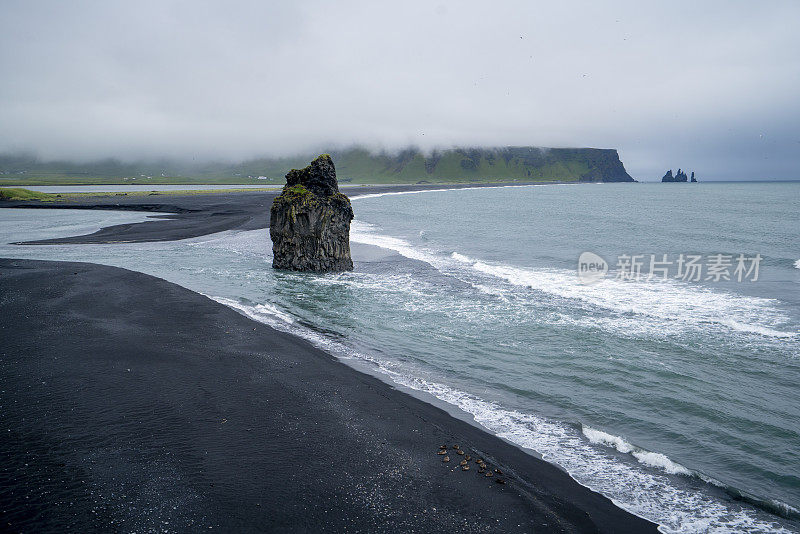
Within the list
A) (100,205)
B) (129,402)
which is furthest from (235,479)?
(100,205)

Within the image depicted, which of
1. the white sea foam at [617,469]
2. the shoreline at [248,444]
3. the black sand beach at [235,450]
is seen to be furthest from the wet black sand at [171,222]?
the white sea foam at [617,469]

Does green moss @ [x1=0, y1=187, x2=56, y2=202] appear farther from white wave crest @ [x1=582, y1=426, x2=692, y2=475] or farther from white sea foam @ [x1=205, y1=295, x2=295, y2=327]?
white wave crest @ [x1=582, y1=426, x2=692, y2=475]

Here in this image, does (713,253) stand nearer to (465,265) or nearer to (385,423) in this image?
(465,265)

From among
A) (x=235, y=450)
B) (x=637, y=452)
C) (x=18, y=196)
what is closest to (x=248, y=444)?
(x=235, y=450)

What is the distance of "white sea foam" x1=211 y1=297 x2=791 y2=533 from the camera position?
31.1 feet

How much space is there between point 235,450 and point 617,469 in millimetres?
8926

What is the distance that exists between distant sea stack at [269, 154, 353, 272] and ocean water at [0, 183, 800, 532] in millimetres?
1742

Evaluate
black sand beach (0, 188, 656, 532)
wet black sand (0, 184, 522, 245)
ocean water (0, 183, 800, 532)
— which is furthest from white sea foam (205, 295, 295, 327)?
wet black sand (0, 184, 522, 245)

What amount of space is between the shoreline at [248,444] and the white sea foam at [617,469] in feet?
1.82

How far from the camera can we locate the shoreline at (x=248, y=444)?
8672mm

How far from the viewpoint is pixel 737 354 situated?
18.8 m

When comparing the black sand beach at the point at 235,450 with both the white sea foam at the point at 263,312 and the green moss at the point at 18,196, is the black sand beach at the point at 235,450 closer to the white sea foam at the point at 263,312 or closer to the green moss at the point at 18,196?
the white sea foam at the point at 263,312

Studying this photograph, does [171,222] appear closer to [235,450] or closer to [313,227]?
[313,227]

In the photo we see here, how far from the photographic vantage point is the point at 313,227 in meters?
34.6
